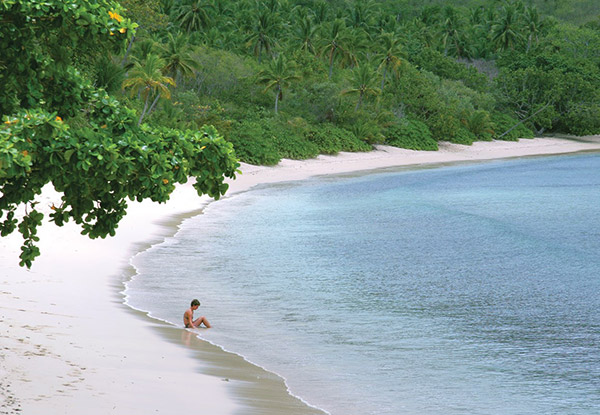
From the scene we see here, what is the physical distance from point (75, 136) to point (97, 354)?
6.05 m

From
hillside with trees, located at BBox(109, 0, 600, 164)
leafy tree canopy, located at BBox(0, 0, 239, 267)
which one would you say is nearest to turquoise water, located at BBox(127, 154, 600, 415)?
leafy tree canopy, located at BBox(0, 0, 239, 267)

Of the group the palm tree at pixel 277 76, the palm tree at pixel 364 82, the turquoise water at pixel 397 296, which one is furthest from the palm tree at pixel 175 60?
the turquoise water at pixel 397 296

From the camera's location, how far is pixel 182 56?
214ft

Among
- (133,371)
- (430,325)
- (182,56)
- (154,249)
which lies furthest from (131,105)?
(133,371)

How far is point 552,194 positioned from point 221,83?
33526mm

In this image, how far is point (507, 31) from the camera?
115938mm

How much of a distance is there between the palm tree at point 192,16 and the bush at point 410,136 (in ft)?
92.3

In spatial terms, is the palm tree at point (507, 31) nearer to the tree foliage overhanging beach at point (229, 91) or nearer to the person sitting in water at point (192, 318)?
the tree foliage overhanging beach at point (229, 91)

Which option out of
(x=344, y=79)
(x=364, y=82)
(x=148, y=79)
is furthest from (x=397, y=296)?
(x=344, y=79)

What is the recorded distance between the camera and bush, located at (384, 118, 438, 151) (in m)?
76.6

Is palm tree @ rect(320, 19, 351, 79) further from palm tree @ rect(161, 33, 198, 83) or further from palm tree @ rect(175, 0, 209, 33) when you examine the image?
palm tree @ rect(161, 33, 198, 83)

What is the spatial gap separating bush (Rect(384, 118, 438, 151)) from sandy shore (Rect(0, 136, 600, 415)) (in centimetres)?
5288

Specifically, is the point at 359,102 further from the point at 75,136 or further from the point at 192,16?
the point at 75,136

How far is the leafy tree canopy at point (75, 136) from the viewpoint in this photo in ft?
27.2
